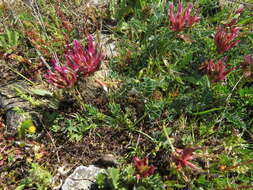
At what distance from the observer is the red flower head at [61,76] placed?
2.03 m

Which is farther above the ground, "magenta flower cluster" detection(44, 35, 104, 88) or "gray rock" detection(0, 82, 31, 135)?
"magenta flower cluster" detection(44, 35, 104, 88)

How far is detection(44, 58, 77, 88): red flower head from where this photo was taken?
6.65 ft

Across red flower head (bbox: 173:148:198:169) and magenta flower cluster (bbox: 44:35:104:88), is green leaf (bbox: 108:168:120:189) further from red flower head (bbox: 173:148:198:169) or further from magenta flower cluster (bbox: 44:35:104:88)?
magenta flower cluster (bbox: 44:35:104:88)

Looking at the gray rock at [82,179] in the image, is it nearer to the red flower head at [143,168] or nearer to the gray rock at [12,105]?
the red flower head at [143,168]

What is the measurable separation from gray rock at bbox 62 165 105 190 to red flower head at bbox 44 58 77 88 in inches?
30.3

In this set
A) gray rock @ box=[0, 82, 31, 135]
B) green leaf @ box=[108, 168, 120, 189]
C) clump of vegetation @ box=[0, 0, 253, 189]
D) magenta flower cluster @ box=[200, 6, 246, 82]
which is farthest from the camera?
gray rock @ box=[0, 82, 31, 135]

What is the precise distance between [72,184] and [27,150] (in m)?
0.61

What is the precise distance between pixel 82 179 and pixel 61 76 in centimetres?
92

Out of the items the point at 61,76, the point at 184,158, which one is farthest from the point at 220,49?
the point at 61,76

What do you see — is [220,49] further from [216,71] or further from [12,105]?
[12,105]

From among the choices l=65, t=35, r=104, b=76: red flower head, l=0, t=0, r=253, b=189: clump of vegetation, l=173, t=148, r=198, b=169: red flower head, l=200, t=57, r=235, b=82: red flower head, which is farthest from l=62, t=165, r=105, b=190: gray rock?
l=200, t=57, r=235, b=82: red flower head

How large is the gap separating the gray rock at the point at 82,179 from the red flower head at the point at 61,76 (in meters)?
0.77

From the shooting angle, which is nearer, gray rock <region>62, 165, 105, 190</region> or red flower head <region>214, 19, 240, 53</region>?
gray rock <region>62, 165, 105, 190</region>

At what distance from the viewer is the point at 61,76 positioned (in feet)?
6.74
